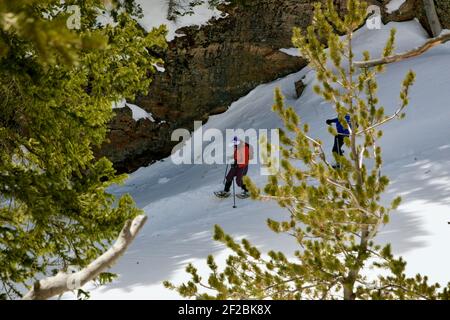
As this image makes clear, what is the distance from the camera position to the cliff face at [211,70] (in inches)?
793

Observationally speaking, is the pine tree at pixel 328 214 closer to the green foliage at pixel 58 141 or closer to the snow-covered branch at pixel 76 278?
the snow-covered branch at pixel 76 278

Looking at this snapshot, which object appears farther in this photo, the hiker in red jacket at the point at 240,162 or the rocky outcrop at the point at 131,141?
the rocky outcrop at the point at 131,141

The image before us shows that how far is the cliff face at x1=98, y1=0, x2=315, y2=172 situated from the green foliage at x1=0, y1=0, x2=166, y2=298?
45.3ft

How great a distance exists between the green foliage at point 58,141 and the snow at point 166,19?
1454 cm

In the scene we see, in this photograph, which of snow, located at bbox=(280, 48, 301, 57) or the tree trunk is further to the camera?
snow, located at bbox=(280, 48, 301, 57)

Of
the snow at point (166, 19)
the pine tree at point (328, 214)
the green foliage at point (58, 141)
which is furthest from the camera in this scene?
the snow at point (166, 19)

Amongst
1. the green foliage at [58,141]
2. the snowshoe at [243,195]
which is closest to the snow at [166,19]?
the snowshoe at [243,195]

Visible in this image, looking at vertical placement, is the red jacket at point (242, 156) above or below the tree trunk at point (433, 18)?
below

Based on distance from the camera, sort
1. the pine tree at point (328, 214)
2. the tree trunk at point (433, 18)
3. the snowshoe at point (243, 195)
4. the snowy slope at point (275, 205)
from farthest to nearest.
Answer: the tree trunk at point (433, 18) < the snowshoe at point (243, 195) < the snowy slope at point (275, 205) < the pine tree at point (328, 214)

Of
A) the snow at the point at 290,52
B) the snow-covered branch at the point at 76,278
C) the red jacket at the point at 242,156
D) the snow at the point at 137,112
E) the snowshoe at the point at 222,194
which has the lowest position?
the snowshoe at the point at 222,194

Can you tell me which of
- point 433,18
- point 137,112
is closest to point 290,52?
Result: point 433,18

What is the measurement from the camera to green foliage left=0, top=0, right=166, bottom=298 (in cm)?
457

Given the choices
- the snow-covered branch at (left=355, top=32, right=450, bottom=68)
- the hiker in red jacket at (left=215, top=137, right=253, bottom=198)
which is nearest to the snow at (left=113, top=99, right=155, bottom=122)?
the hiker in red jacket at (left=215, top=137, right=253, bottom=198)

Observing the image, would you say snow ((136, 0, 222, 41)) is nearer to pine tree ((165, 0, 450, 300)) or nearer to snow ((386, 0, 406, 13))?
snow ((386, 0, 406, 13))
